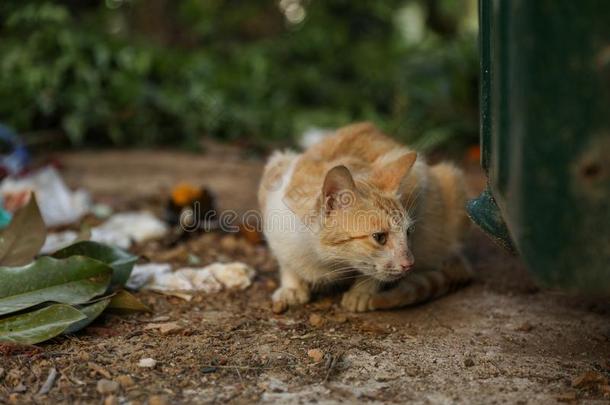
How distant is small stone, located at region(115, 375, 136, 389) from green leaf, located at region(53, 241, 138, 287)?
0.73 metres

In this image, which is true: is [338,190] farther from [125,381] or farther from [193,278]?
[125,381]

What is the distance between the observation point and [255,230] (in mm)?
4062

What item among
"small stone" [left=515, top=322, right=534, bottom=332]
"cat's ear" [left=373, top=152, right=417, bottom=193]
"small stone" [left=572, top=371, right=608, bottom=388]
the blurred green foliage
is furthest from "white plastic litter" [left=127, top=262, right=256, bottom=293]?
the blurred green foliage

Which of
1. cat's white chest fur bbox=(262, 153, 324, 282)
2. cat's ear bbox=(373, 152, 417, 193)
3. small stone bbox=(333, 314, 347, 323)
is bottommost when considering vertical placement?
small stone bbox=(333, 314, 347, 323)

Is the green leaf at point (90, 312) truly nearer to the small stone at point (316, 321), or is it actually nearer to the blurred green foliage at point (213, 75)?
the small stone at point (316, 321)

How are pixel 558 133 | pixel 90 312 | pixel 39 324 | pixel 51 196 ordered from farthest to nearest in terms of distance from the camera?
pixel 51 196 < pixel 90 312 < pixel 39 324 < pixel 558 133

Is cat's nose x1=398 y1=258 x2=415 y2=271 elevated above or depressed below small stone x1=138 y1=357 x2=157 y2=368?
above

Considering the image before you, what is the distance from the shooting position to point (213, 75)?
23.4 feet

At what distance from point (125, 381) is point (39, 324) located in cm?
49

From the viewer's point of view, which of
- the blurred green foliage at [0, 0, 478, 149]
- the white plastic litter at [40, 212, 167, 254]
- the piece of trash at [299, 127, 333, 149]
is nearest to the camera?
the white plastic litter at [40, 212, 167, 254]

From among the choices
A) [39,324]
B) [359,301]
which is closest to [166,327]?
[39,324]

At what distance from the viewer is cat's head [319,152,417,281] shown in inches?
111

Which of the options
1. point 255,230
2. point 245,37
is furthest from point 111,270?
point 245,37

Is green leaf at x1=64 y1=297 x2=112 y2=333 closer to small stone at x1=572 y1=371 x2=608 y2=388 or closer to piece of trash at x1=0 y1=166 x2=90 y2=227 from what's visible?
piece of trash at x1=0 y1=166 x2=90 y2=227
